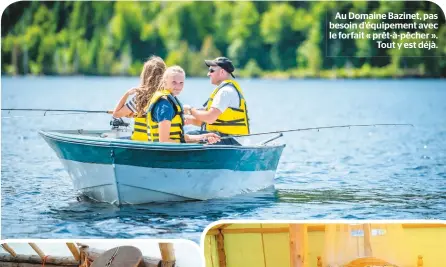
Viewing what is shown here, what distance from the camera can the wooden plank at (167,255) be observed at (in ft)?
17.0

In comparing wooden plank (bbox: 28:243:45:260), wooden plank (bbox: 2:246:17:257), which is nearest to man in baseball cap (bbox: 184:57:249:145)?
wooden plank (bbox: 28:243:45:260)

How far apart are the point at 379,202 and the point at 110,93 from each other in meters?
1.60

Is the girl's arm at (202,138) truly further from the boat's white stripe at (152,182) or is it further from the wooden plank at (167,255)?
the wooden plank at (167,255)

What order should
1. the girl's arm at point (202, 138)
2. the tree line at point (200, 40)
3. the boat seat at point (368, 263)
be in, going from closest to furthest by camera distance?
1. the boat seat at point (368, 263)
2. the girl's arm at point (202, 138)
3. the tree line at point (200, 40)

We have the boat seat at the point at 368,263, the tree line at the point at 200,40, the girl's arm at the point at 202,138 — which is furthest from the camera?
the tree line at the point at 200,40

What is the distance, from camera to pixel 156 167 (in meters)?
5.22

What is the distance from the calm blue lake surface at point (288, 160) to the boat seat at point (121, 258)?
131 mm

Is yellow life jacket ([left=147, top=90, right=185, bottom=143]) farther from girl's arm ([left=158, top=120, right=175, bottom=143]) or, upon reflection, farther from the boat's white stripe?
the boat's white stripe

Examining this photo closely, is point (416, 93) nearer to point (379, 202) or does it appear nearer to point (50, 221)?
point (379, 202)

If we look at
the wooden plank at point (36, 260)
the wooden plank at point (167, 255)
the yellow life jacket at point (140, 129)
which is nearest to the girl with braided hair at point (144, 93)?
the yellow life jacket at point (140, 129)

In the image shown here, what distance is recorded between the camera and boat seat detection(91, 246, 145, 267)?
507cm

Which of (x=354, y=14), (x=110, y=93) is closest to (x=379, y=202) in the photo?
(x=354, y=14)

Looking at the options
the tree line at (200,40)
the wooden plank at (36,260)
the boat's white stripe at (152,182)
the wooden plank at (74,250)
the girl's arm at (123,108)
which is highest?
the tree line at (200,40)

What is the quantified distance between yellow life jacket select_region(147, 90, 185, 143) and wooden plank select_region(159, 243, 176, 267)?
1.78 feet
